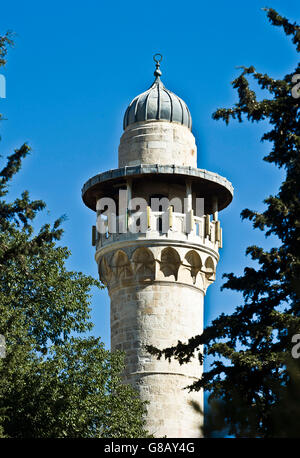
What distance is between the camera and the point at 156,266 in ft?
92.5

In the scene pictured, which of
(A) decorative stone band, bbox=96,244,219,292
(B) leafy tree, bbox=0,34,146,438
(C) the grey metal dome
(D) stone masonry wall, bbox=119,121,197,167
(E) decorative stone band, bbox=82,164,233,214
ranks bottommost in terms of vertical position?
(B) leafy tree, bbox=0,34,146,438

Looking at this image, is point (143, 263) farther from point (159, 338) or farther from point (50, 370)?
point (50, 370)

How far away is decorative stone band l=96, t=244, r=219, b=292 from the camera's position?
92.9 feet

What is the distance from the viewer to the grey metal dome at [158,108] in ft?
98.3

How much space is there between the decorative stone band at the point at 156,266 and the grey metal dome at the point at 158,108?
4.04m

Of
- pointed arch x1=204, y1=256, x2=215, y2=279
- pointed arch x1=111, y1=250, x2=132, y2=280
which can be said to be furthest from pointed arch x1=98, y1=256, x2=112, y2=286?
pointed arch x1=204, y1=256, x2=215, y2=279

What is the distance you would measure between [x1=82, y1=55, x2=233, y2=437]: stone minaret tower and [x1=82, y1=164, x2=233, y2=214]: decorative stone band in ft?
0.09

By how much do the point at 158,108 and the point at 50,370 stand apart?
34.2 ft

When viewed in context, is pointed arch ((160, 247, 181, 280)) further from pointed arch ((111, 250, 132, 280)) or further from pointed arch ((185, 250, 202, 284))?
pointed arch ((111, 250, 132, 280))

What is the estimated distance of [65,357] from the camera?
23188 mm

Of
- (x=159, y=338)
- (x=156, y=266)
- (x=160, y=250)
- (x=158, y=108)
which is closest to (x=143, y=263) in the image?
(x=156, y=266)

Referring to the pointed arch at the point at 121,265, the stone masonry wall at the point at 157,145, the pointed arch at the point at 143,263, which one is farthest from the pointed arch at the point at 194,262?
the stone masonry wall at the point at 157,145
